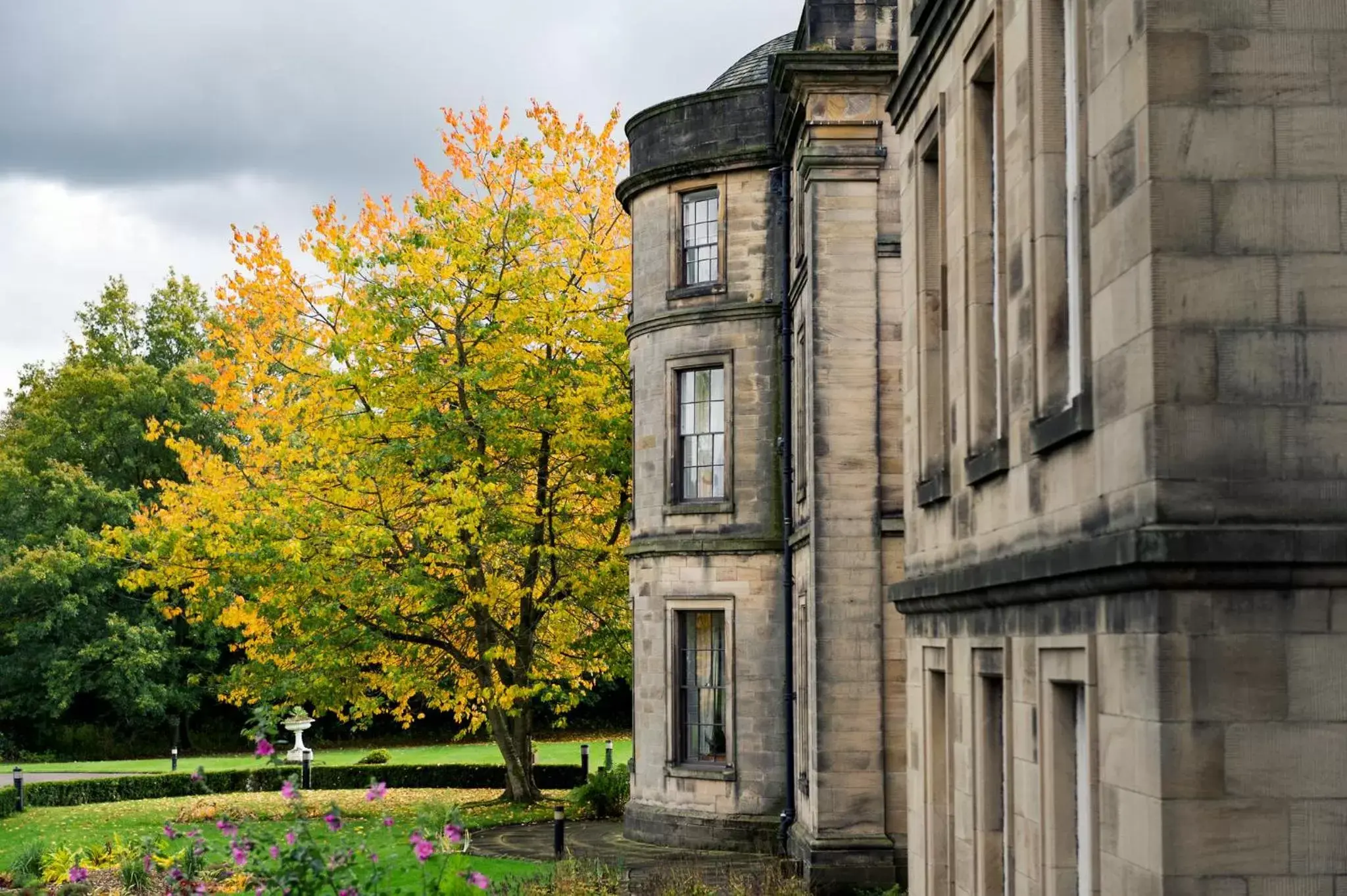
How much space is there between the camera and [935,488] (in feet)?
38.5

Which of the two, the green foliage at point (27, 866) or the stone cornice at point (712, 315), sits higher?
the stone cornice at point (712, 315)

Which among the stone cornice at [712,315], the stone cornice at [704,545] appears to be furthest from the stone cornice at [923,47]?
the stone cornice at [704,545]

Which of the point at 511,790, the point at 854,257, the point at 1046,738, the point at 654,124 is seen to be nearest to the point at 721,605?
the point at 854,257

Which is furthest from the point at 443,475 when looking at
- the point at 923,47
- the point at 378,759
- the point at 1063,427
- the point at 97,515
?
the point at 97,515

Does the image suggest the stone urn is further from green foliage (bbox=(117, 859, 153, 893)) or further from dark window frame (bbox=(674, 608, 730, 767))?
green foliage (bbox=(117, 859, 153, 893))

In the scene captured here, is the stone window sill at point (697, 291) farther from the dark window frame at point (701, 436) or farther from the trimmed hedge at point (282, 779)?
the trimmed hedge at point (282, 779)

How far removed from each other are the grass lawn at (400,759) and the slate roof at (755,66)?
22.9m

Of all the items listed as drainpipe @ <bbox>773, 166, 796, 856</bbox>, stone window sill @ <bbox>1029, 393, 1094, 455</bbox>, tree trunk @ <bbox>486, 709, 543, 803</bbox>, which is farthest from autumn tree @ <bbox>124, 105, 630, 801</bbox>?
stone window sill @ <bbox>1029, 393, 1094, 455</bbox>

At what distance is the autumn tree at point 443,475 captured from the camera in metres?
29.9

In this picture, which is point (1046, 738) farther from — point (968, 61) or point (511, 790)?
point (511, 790)

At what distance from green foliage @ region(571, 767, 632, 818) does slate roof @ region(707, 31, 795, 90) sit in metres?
12.8

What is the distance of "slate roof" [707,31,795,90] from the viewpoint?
86.9ft

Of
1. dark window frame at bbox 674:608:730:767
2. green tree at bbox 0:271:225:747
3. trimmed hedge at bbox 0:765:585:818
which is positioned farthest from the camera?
green tree at bbox 0:271:225:747

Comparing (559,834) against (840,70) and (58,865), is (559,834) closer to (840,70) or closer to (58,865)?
(58,865)
